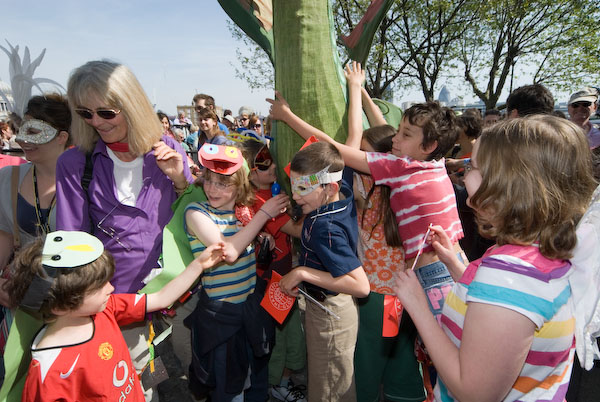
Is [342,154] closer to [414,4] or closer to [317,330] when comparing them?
[317,330]

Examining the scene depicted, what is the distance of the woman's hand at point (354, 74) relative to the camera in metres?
1.95

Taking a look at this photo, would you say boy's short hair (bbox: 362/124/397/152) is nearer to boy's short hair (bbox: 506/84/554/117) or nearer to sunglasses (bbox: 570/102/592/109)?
boy's short hair (bbox: 506/84/554/117)

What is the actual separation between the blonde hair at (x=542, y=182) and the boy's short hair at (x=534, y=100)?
2207 millimetres

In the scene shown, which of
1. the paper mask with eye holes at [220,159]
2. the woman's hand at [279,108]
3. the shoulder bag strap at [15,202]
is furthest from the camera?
the shoulder bag strap at [15,202]

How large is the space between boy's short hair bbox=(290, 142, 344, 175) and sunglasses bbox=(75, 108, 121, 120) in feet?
2.75

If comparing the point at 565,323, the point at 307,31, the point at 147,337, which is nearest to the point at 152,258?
the point at 147,337

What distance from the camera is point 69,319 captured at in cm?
135

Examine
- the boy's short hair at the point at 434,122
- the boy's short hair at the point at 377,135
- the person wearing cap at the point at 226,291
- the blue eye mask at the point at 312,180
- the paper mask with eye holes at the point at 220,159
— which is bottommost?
the person wearing cap at the point at 226,291

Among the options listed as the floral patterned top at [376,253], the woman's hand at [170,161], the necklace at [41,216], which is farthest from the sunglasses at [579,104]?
the necklace at [41,216]

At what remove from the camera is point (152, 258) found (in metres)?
1.76

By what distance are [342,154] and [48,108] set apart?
161cm

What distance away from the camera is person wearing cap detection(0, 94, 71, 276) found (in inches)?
75.4

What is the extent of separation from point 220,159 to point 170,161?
0.92 feet

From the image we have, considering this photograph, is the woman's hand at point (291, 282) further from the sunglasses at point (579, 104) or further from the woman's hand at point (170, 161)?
the sunglasses at point (579, 104)
